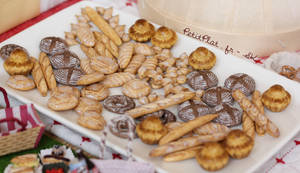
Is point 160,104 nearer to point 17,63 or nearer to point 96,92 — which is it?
point 96,92

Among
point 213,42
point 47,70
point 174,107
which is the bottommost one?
point 174,107

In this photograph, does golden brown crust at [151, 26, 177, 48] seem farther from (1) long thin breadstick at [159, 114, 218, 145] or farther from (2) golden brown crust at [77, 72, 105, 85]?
(1) long thin breadstick at [159, 114, 218, 145]

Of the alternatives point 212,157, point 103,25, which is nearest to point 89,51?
point 103,25

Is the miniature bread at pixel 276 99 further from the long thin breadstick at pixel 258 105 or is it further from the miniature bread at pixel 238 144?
the miniature bread at pixel 238 144

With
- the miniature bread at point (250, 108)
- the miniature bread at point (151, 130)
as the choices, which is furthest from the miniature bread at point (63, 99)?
the miniature bread at point (250, 108)

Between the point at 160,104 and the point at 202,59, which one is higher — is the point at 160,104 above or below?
below

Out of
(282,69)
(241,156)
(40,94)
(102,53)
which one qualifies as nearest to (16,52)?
(40,94)
